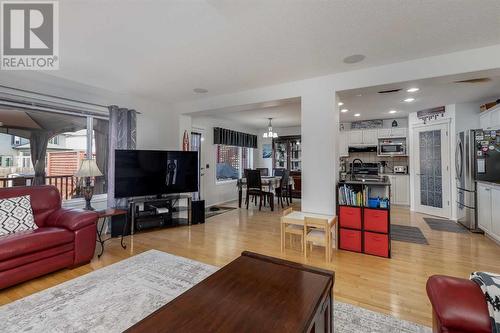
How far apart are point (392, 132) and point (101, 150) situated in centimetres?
680

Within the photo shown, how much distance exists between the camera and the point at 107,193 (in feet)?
13.0

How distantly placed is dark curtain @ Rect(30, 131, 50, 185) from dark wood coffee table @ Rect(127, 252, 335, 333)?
344cm

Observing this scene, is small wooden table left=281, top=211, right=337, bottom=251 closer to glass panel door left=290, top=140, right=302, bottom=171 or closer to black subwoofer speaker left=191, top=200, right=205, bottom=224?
black subwoofer speaker left=191, top=200, right=205, bottom=224

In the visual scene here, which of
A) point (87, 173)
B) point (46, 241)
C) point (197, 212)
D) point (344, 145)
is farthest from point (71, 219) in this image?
point (344, 145)

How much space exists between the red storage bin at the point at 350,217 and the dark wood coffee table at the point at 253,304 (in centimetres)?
176

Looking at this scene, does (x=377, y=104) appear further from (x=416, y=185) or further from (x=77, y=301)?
(x=77, y=301)

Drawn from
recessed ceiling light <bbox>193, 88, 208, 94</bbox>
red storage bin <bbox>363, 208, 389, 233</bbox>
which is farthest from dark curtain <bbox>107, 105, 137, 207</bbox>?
red storage bin <bbox>363, 208, 389, 233</bbox>

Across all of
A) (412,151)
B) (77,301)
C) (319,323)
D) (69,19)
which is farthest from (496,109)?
(77,301)

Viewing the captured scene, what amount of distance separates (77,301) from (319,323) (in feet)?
6.63

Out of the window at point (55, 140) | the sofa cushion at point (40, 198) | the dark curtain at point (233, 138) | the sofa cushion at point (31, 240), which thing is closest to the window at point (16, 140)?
the window at point (55, 140)

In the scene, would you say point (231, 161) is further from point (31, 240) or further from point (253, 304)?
point (253, 304)

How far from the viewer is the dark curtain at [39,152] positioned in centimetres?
332

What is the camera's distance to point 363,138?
21.4 feet

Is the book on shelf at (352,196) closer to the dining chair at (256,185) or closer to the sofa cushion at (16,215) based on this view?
the dining chair at (256,185)
